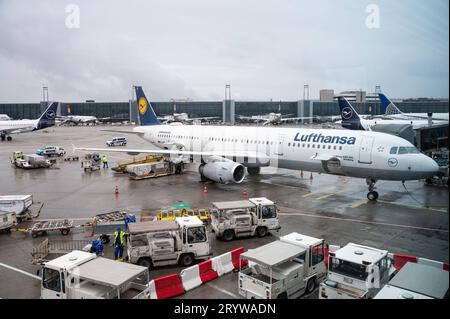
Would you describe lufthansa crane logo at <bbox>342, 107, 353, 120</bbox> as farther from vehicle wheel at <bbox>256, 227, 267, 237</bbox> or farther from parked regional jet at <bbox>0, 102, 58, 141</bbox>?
parked regional jet at <bbox>0, 102, 58, 141</bbox>

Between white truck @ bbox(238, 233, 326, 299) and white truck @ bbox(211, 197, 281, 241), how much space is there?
4.10 metres

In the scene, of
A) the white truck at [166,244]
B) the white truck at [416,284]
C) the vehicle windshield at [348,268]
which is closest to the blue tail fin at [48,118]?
the white truck at [166,244]

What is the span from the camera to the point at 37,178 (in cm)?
3066

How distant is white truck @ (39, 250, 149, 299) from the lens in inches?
364

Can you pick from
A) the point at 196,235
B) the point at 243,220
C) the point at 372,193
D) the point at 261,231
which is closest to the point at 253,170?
the point at 372,193

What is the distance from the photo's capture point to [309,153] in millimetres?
24266

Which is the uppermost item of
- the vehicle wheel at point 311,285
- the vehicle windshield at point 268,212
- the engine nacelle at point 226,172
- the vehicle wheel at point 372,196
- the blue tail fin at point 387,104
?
the blue tail fin at point 387,104

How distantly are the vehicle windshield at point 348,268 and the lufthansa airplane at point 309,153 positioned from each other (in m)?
12.2

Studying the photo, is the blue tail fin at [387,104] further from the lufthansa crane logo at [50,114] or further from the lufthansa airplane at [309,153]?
the lufthansa crane logo at [50,114]

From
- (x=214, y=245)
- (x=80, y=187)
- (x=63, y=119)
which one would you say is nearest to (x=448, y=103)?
(x=214, y=245)

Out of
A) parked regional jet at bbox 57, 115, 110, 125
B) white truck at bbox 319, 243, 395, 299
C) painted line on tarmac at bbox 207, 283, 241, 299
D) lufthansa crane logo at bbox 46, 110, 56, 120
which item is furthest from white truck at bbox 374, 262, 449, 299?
parked regional jet at bbox 57, 115, 110, 125

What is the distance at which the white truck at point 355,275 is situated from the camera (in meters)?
9.96

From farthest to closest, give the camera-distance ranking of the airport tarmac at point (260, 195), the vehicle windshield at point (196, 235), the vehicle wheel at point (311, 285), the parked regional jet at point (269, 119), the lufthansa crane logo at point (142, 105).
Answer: the parked regional jet at point (269, 119) < the lufthansa crane logo at point (142, 105) < the airport tarmac at point (260, 195) < the vehicle windshield at point (196, 235) < the vehicle wheel at point (311, 285)

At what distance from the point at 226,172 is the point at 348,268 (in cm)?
1407
